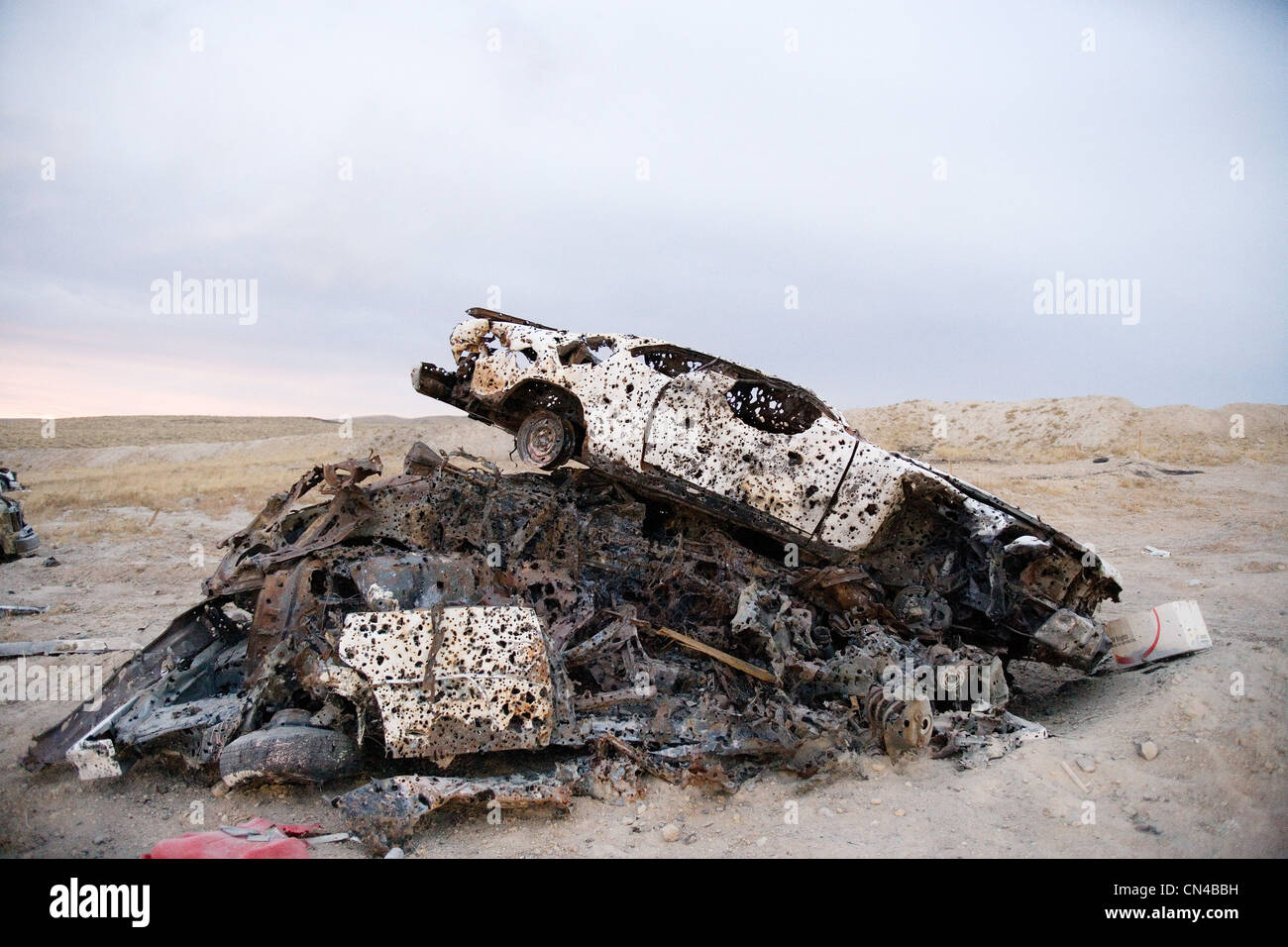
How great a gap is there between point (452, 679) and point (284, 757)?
3.23 ft

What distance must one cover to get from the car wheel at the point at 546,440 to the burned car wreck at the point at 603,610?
0.9 inches

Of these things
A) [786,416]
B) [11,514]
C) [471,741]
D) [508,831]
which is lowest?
[508,831]

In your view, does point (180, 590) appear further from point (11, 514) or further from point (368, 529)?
point (368, 529)

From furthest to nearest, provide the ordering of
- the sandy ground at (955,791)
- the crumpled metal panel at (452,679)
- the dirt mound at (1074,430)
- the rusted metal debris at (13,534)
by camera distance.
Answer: the dirt mound at (1074,430), the rusted metal debris at (13,534), the crumpled metal panel at (452,679), the sandy ground at (955,791)

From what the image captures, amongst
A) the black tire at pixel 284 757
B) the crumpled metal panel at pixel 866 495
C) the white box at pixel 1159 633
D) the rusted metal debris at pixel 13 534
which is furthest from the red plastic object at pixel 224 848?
the rusted metal debris at pixel 13 534

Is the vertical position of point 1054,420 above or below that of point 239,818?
above

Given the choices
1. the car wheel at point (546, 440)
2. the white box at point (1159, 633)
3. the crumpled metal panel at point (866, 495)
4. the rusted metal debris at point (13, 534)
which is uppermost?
the car wheel at point (546, 440)

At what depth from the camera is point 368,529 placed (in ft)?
19.4

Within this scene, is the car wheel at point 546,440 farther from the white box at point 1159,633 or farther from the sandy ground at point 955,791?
the white box at point 1159,633

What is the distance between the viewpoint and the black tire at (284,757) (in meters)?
4.12

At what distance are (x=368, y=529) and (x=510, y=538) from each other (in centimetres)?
107

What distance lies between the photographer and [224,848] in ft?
11.2

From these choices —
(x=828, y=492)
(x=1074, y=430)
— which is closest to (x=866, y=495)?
(x=828, y=492)
